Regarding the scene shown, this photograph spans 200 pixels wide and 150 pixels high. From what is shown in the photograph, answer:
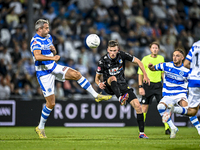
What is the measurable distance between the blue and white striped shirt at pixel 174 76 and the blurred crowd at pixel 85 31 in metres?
5.85

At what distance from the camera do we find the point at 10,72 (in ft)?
44.9

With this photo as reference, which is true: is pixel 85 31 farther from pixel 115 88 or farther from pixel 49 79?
pixel 115 88

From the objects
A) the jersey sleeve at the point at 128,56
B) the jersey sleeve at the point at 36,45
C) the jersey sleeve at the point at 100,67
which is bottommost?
the jersey sleeve at the point at 100,67

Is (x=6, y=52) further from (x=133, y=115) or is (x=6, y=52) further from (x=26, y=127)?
(x=133, y=115)

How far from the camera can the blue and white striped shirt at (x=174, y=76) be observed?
799cm

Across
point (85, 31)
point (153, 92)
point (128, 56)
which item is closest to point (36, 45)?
point (128, 56)

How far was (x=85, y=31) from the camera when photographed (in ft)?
52.6

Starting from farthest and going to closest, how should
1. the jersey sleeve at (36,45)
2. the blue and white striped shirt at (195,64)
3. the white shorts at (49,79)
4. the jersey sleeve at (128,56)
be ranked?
the jersey sleeve at (128,56), the white shorts at (49,79), the jersey sleeve at (36,45), the blue and white striped shirt at (195,64)

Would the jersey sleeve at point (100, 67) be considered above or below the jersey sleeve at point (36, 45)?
below

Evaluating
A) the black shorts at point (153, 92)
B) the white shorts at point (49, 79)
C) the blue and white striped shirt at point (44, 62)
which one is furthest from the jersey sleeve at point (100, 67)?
the black shorts at point (153, 92)

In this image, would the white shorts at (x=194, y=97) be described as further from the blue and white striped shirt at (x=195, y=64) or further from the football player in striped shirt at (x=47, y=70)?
the football player in striped shirt at (x=47, y=70)

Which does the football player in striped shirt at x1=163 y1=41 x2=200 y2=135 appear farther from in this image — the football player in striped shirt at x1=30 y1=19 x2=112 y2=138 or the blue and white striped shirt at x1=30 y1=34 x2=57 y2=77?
the blue and white striped shirt at x1=30 y1=34 x2=57 y2=77

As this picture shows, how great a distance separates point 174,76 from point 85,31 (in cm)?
857

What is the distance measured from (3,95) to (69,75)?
5586 mm
